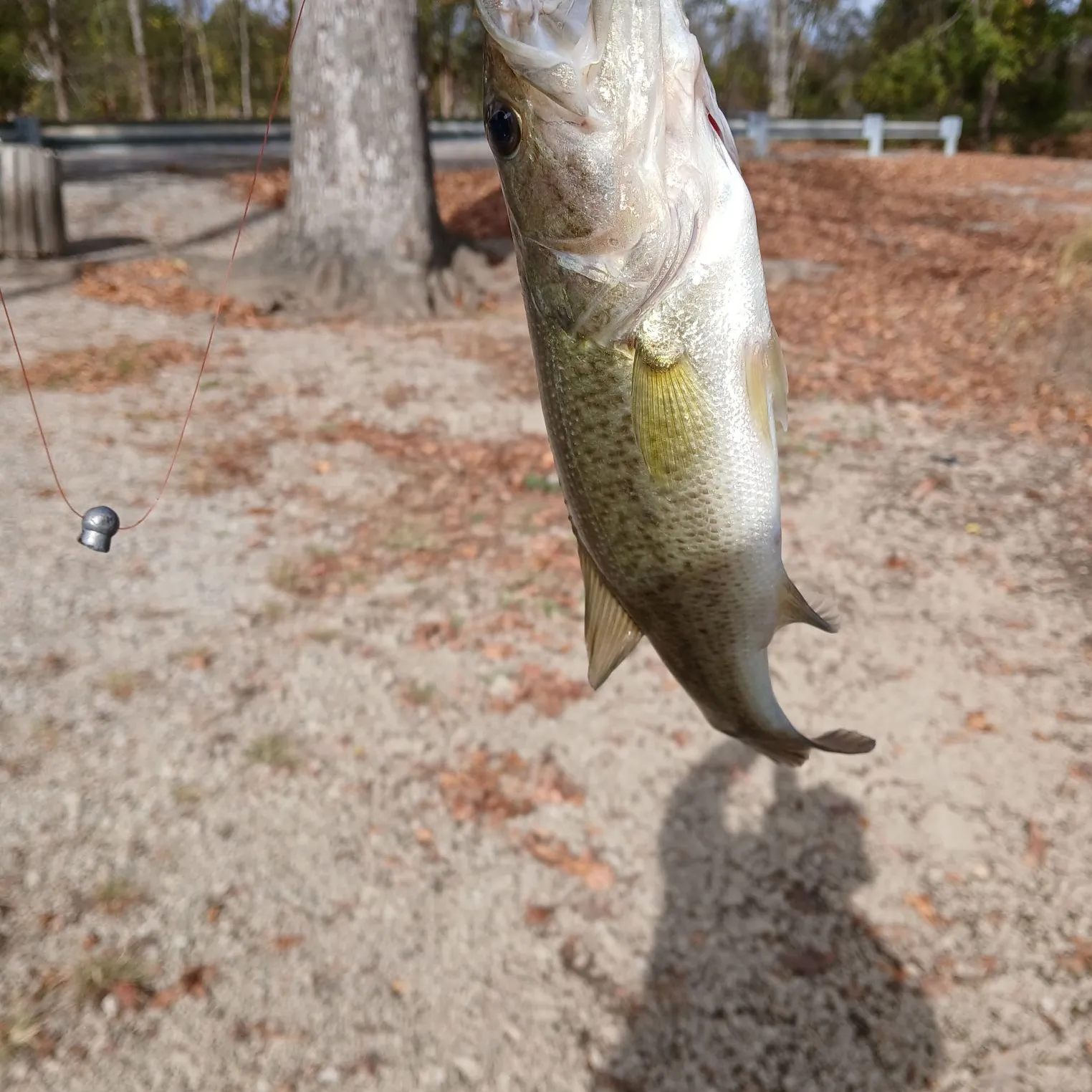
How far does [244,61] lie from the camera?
3634 cm

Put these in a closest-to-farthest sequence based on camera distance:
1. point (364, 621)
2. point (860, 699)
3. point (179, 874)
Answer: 1. point (179, 874)
2. point (860, 699)
3. point (364, 621)

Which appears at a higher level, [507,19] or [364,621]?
[507,19]

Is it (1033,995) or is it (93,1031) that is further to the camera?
(1033,995)

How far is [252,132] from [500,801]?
62.9 feet

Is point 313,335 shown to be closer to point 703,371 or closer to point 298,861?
point 298,861

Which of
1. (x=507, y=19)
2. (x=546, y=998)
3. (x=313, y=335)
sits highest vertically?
(x=507, y=19)

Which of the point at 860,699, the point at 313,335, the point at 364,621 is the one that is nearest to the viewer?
the point at 860,699

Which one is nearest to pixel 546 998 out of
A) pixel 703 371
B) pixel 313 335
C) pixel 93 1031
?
pixel 93 1031

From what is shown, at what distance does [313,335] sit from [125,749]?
5.61 meters

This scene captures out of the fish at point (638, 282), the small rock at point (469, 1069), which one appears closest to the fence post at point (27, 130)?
the small rock at point (469, 1069)

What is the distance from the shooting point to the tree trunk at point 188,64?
36.1m

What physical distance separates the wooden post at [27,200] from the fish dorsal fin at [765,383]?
1008 centimetres

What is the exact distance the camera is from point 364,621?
4.78 m

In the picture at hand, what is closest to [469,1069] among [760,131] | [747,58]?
[760,131]
